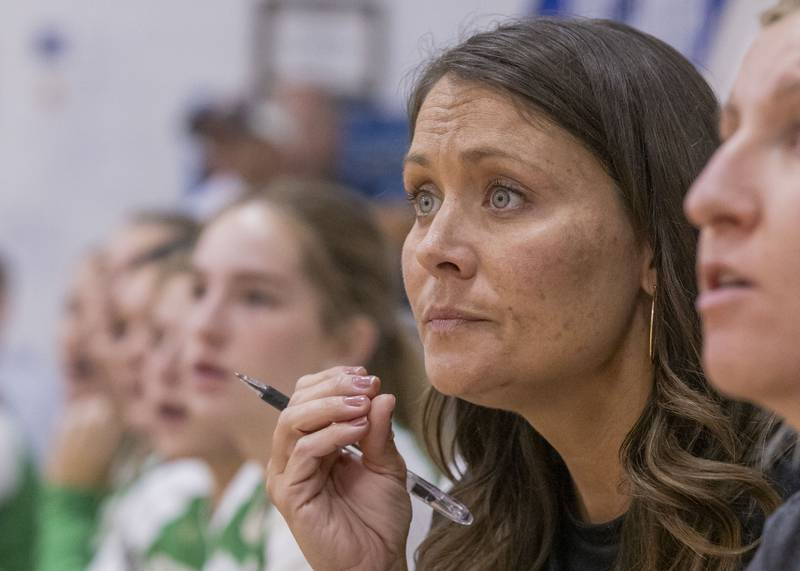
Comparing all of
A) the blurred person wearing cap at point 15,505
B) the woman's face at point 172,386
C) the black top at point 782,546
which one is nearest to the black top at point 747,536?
the black top at point 782,546

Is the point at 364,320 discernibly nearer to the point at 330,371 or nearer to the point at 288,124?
Answer: the point at 330,371

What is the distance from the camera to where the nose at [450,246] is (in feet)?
3.95

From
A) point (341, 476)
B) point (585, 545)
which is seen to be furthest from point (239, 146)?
point (585, 545)

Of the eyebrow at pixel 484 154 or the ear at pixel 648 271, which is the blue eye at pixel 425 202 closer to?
the eyebrow at pixel 484 154

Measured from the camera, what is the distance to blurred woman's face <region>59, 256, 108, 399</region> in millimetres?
3627

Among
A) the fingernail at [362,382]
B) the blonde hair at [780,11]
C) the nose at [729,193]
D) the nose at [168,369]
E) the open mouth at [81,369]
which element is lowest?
the open mouth at [81,369]

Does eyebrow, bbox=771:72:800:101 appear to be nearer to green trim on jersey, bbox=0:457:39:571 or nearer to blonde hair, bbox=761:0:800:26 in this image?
blonde hair, bbox=761:0:800:26

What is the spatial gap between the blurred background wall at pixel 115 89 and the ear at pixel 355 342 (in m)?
2.53

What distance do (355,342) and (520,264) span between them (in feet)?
3.60

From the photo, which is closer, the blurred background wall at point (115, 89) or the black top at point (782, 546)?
the black top at point (782, 546)

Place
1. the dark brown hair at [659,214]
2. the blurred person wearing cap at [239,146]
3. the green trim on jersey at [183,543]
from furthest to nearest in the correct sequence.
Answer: the blurred person wearing cap at [239,146] < the green trim on jersey at [183,543] < the dark brown hair at [659,214]

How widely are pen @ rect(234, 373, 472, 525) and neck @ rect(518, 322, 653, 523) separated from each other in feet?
0.38

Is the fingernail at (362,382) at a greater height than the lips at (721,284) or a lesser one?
lesser

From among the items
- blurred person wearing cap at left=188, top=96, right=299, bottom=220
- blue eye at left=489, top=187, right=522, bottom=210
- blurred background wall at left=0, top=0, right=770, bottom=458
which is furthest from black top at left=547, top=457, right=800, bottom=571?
blurred background wall at left=0, top=0, right=770, bottom=458
